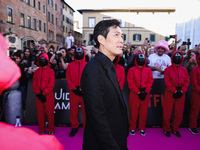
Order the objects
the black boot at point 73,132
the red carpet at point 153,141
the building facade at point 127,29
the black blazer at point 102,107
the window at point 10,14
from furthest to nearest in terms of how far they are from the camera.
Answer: the building facade at point 127,29
the window at point 10,14
the black boot at point 73,132
the red carpet at point 153,141
the black blazer at point 102,107

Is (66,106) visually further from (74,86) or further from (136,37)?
(136,37)

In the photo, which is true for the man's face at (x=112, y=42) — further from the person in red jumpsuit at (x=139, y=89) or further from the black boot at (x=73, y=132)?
the black boot at (x=73, y=132)

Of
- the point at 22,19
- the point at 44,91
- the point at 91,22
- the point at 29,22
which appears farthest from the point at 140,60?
the point at 91,22

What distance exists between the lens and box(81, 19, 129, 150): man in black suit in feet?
4.30

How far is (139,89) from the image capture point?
158 inches

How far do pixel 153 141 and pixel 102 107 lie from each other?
3004 mm

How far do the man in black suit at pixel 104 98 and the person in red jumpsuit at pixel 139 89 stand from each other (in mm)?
2488

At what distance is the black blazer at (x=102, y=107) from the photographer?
1.31 metres

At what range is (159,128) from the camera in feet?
14.6

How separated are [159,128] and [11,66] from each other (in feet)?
15.3

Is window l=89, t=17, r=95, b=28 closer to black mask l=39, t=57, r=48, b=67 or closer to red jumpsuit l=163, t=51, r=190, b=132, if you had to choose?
black mask l=39, t=57, r=48, b=67

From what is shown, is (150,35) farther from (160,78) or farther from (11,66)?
(11,66)

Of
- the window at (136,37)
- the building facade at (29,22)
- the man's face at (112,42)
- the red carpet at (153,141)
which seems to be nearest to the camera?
the man's face at (112,42)

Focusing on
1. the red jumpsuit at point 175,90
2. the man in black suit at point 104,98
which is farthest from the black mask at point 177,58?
the man in black suit at point 104,98
